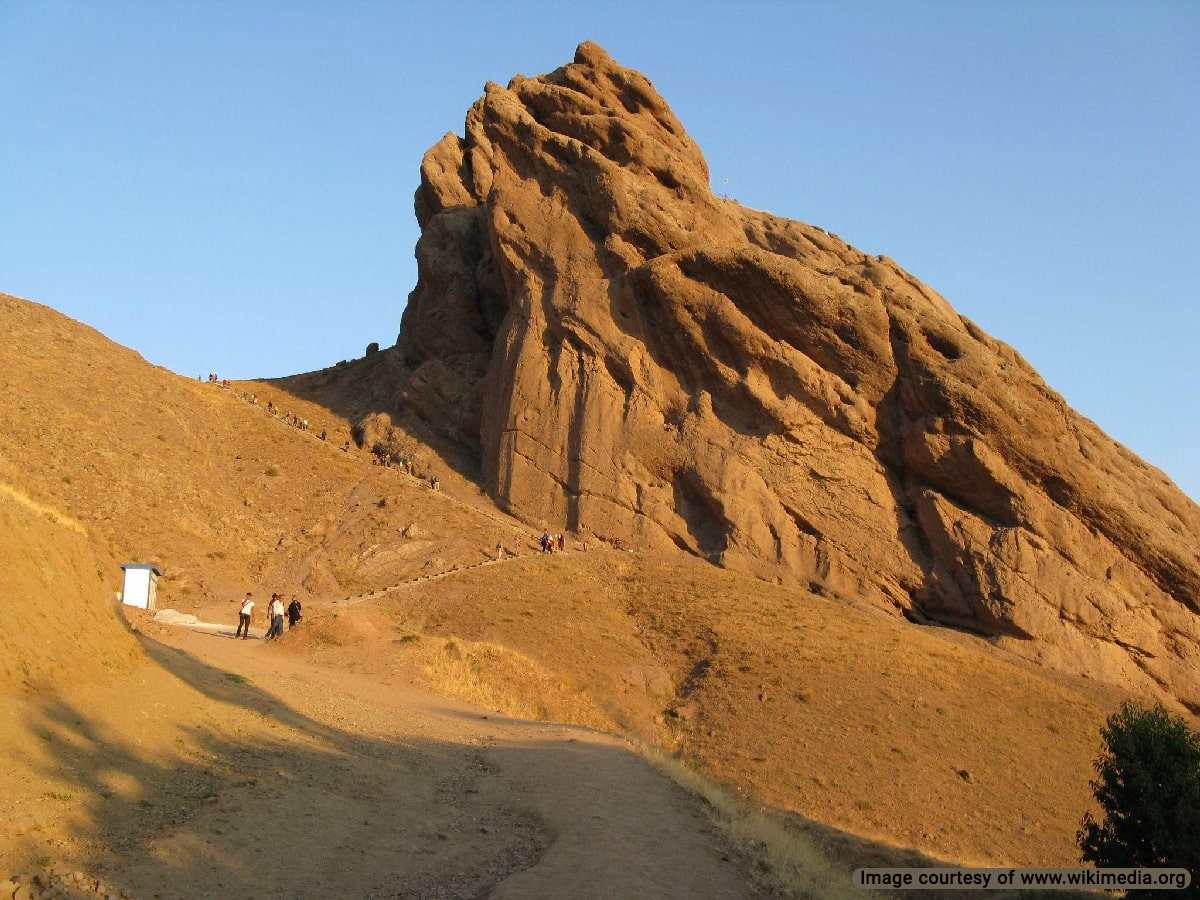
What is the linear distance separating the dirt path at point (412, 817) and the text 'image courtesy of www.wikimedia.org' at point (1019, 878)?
17.7 feet

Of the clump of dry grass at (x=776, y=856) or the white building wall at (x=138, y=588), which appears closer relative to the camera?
the clump of dry grass at (x=776, y=856)

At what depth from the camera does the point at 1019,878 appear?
23.1m

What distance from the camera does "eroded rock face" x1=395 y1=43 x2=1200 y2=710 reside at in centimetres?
4112

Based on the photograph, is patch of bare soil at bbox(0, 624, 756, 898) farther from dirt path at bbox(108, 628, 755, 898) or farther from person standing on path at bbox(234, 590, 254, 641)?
person standing on path at bbox(234, 590, 254, 641)

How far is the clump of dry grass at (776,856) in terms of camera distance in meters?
14.4

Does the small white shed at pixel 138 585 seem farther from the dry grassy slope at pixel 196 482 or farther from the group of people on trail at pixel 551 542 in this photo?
the group of people on trail at pixel 551 542

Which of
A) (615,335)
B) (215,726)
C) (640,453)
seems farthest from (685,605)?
(215,726)

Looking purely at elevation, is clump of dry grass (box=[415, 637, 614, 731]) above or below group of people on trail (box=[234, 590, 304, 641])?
below

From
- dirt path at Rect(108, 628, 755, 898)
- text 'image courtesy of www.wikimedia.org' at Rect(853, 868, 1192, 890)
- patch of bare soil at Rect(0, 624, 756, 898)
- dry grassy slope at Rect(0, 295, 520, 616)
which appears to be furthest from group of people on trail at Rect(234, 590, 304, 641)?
text 'image courtesy of www.wikimedia.org' at Rect(853, 868, 1192, 890)

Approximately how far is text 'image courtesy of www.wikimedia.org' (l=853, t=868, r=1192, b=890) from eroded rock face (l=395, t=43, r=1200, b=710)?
60.6 feet

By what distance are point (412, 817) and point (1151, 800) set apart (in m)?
13.9

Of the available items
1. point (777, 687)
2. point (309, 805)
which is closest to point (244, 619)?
point (777, 687)

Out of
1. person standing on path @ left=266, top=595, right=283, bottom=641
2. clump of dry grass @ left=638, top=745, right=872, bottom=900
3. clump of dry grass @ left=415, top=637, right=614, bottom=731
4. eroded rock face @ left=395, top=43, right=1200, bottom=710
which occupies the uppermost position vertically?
eroded rock face @ left=395, top=43, right=1200, bottom=710

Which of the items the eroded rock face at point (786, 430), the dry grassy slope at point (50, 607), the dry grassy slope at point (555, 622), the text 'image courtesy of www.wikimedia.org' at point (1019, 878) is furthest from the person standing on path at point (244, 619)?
the text 'image courtesy of www.wikimedia.org' at point (1019, 878)
